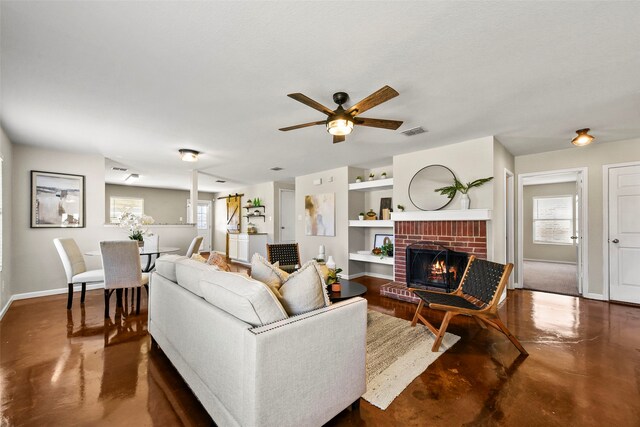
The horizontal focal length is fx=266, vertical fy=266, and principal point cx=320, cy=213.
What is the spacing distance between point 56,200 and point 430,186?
594cm

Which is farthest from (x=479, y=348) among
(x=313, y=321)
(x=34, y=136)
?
(x=34, y=136)

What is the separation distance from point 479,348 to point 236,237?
22.9 ft

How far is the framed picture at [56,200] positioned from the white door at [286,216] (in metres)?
4.26

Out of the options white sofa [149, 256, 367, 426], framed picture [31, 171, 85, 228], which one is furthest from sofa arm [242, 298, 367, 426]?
framed picture [31, 171, 85, 228]

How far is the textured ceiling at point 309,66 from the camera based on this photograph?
1493 mm

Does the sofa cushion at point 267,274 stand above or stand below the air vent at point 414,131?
below

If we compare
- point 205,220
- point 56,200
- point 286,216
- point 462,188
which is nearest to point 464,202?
point 462,188

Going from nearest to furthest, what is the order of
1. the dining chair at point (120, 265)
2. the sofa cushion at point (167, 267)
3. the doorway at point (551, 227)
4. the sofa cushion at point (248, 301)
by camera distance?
the sofa cushion at point (248, 301) < the sofa cushion at point (167, 267) < the dining chair at point (120, 265) < the doorway at point (551, 227)

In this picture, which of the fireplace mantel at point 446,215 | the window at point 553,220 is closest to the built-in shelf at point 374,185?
the fireplace mantel at point 446,215

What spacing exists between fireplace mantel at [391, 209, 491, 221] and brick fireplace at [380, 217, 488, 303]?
70 millimetres

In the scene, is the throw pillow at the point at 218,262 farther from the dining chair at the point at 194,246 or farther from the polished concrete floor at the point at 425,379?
the dining chair at the point at 194,246

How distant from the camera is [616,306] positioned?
366 cm

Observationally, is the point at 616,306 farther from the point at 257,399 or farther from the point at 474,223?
the point at 257,399

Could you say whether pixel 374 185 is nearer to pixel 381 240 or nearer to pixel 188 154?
pixel 381 240
